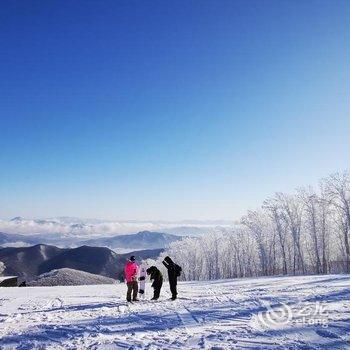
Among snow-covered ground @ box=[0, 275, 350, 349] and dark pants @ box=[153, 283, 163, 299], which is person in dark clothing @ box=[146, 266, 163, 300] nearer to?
dark pants @ box=[153, 283, 163, 299]

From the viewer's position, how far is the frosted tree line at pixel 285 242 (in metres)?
57.7

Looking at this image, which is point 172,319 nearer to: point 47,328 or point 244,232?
point 47,328

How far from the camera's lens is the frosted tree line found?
57656 mm

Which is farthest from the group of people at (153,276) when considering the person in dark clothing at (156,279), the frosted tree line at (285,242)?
the frosted tree line at (285,242)

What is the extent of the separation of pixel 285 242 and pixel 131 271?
63247mm

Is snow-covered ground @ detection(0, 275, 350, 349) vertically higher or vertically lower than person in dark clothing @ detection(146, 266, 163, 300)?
lower

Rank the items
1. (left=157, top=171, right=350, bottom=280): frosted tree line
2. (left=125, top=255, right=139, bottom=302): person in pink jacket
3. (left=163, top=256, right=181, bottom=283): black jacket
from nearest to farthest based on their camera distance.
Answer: (left=125, top=255, right=139, bottom=302): person in pink jacket → (left=163, top=256, right=181, bottom=283): black jacket → (left=157, top=171, right=350, bottom=280): frosted tree line

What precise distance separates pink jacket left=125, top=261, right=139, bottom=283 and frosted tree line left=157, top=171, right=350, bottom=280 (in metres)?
42.2

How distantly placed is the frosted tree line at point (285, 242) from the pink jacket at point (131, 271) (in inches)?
1660

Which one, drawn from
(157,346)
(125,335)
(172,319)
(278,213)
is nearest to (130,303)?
(172,319)

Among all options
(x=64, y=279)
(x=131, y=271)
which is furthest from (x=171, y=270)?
(x=64, y=279)

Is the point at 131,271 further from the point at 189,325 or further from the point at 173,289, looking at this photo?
the point at 189,325

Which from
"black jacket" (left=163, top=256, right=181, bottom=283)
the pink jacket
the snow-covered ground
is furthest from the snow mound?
the snow-covered ground

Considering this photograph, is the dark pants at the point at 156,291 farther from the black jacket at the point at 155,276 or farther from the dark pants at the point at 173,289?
the dark pants at the point at 173,289
